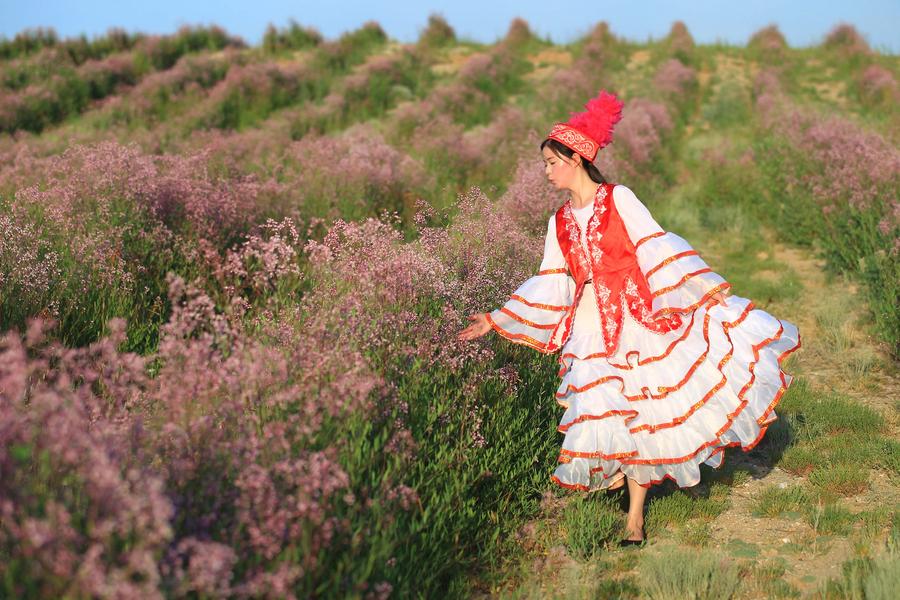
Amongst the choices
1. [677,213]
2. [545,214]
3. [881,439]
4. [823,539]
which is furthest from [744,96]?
[823,539]

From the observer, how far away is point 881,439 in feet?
15.8

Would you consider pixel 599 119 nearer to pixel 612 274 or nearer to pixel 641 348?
pixel 612 274

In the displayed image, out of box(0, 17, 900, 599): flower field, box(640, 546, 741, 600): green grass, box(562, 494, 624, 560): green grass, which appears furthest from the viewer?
box(562, 494, 624, 560): green grass

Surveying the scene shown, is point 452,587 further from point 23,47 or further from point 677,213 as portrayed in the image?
point 23,47

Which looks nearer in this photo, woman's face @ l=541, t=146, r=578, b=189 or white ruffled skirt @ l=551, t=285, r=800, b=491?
white ruffled skirt @ l=551, t=285, r=800, b=491

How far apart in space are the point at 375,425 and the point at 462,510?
1.89 ft

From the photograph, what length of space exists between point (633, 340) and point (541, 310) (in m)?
0.50

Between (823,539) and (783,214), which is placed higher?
(783,214)

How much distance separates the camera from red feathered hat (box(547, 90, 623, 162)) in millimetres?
3812

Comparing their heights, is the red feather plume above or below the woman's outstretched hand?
above

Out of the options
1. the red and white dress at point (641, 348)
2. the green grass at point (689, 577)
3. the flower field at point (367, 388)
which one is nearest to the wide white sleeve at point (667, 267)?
the red and white dress at point (641, 348)

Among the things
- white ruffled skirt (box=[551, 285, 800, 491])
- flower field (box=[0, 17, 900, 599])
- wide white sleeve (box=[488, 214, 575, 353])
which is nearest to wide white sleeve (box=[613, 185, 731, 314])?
white ruffled skirt (box=[551, 285, 800, 491])

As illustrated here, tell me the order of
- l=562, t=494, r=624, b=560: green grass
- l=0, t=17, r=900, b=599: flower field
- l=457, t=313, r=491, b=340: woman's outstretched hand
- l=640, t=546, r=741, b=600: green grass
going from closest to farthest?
1. l=0, t=17, r=900, b=599: flower field
2. l=640, t=546, r=741, b=600: green grass
3. l=562, t=494, r=624, b=560: green grass
4. l=457, t=313, r=491, b=340: woman's outstretched hand

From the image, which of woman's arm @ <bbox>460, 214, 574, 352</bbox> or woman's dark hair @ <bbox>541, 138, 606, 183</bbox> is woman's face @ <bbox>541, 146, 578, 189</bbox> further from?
woman's arm @ <bbox>460, 214, 574, 352</bbox>
